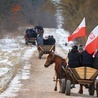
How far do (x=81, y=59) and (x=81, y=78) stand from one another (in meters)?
0.77

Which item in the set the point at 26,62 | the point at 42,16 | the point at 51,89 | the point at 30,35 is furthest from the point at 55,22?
the point at 51,89

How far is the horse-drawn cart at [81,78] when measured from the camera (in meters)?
15.7

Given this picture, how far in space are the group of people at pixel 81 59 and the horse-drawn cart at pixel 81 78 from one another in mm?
336

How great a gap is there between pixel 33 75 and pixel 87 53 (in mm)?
6247

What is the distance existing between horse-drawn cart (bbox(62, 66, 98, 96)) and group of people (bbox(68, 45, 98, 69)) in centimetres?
34

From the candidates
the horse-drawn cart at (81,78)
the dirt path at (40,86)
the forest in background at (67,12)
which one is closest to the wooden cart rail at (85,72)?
the horse-drawn cart at (81,78)

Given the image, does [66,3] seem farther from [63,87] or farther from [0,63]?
[63,87]

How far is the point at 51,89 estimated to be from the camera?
58.1 ft

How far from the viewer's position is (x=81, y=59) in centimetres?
1630

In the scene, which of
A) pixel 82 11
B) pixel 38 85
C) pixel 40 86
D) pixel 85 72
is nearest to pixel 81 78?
pixel 85 72

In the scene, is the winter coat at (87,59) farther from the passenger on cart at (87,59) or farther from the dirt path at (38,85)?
the dirt path at (38,85)

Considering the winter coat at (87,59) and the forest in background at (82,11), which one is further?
the forest in background at (82,11)

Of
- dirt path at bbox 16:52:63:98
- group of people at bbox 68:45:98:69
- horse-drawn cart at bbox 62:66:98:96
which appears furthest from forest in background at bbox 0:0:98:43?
horse-drawn cart at bbox 62:66:98:96

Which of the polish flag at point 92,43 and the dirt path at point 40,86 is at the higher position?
the polish flag at point 92,43
